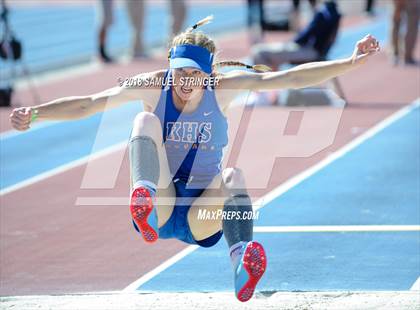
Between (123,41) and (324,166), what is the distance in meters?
13.4

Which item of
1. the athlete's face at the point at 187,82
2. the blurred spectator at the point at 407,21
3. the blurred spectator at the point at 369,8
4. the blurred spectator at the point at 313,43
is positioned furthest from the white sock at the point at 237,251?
the blurred spectator at the point at 369,8

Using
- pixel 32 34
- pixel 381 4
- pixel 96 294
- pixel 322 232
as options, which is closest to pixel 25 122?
pixel 96 294

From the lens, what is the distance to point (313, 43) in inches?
619

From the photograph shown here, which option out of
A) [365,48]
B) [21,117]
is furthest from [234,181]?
[21,117]

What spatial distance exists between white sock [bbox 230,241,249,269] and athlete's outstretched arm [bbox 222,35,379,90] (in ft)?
3.23

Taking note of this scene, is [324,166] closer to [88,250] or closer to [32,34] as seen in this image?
[88,250]

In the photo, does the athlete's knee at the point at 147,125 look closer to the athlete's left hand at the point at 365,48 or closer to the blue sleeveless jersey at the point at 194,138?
the blue sleeveless jersey at the point at 194,138

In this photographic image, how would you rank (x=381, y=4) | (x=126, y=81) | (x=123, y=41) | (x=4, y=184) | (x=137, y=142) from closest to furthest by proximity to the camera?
(x=137, y=142)
(x=126, y=81)
(x=4, y=184)
(x=123, y=41)
(x=381, y=4)

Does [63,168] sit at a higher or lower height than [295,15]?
higher

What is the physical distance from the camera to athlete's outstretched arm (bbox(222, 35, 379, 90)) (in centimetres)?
592

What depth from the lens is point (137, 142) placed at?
6.07 meters

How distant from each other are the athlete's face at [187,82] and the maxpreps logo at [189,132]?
7.0 inches
